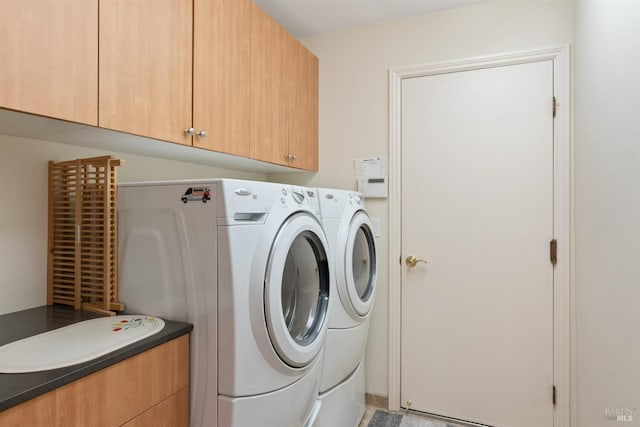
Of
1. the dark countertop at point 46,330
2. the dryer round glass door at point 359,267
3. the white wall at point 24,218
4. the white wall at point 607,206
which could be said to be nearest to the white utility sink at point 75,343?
the dark countertop at point 46,330

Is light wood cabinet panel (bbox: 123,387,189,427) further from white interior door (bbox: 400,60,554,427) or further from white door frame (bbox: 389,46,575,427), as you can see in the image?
white door frame (bbox: 389,46,575,427)

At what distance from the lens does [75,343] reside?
109 centimetres

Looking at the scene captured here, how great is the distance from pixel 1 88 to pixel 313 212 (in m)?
1.09

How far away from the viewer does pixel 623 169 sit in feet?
3.74

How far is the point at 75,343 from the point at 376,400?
195 cm

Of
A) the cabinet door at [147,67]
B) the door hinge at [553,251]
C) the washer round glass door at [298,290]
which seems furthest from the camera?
the door hinge at [553,251]

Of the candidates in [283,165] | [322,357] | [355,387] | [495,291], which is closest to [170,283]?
[322,357]

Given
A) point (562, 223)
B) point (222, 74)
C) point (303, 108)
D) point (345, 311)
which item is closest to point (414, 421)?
point (345, 311)

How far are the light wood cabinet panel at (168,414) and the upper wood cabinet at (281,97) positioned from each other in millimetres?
1137

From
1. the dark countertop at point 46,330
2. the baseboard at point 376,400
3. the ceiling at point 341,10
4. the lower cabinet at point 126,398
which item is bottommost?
the baseboard at point 376,400

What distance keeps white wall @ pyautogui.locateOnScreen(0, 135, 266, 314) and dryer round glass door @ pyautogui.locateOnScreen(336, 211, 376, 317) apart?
129 centimetres

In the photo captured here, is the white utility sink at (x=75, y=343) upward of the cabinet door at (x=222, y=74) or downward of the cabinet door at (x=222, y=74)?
downward

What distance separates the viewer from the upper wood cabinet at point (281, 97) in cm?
194

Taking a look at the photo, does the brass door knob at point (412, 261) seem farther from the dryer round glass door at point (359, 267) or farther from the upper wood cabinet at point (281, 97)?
the upper wood cabinet at point (281, 97)
